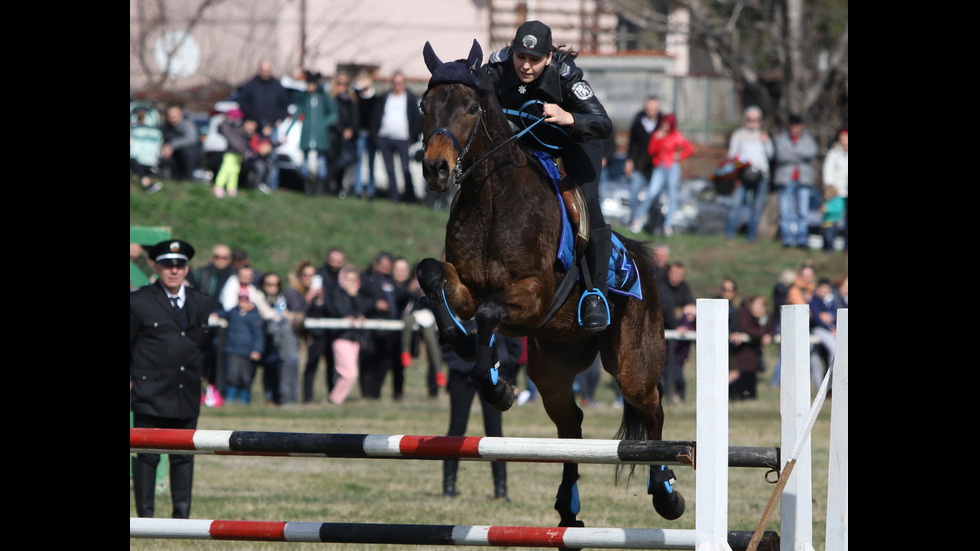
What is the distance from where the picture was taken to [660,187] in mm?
19406

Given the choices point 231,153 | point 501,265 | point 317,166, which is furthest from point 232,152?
point 501,265

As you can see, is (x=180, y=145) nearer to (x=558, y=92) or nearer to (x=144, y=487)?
(x=144, y=487)

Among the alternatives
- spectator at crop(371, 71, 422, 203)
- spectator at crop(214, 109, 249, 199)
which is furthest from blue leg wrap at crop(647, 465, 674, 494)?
spectator at crop(214, 109, 249, 199)

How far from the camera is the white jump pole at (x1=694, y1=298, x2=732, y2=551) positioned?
186 inches

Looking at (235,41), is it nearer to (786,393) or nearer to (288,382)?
(288,382)

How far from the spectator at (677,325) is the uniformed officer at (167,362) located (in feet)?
24.4

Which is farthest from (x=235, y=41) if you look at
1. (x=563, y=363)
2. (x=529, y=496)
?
(x=563, y=363)

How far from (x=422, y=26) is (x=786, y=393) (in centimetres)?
2657

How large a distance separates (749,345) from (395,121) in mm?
7589

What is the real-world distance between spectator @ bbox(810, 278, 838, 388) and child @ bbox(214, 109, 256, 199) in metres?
10.1

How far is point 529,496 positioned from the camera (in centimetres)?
960

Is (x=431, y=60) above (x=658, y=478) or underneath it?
above

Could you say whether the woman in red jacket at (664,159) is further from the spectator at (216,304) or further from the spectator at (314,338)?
the spectator at (216,304)
